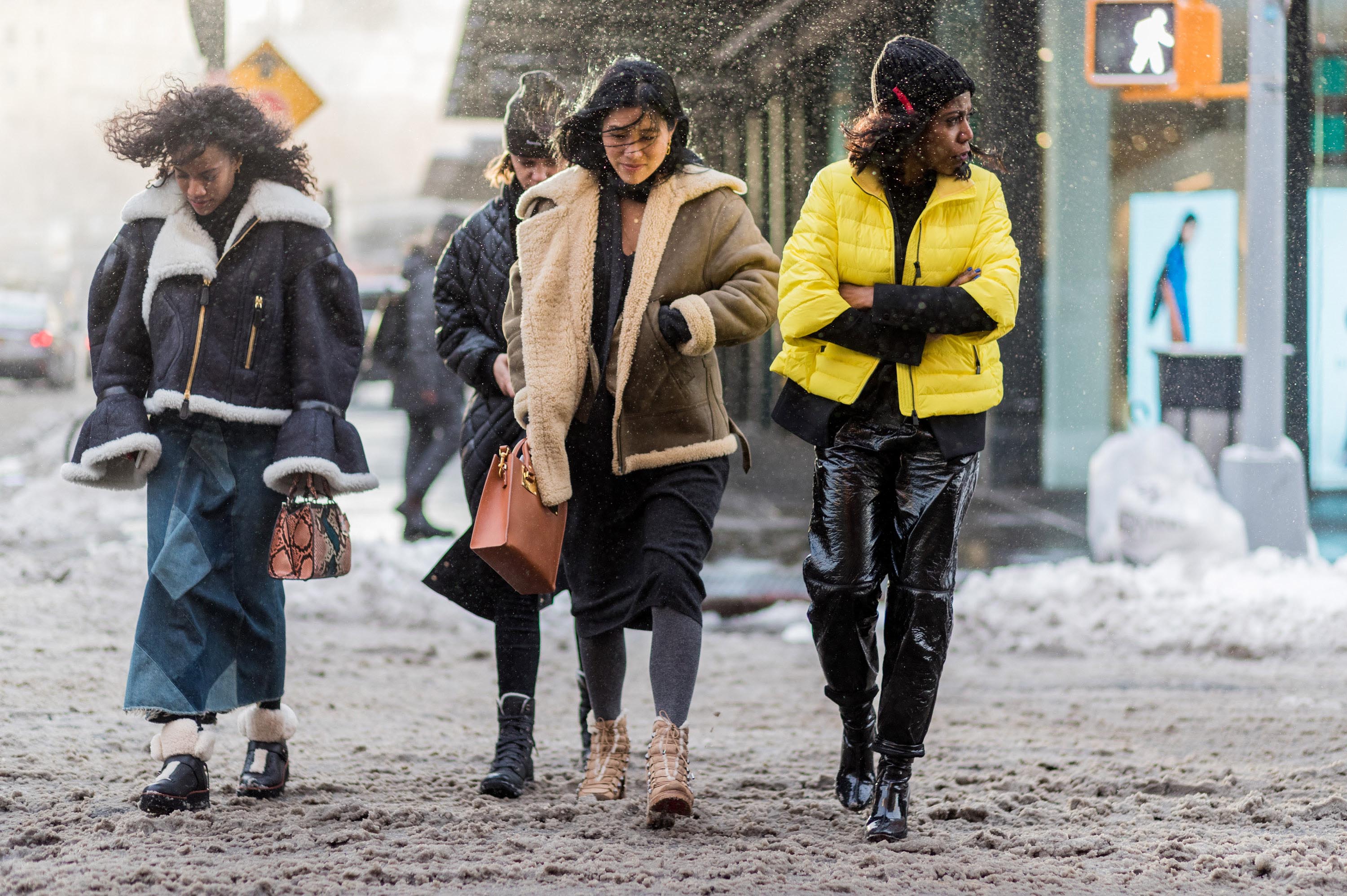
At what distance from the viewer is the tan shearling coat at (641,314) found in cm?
351

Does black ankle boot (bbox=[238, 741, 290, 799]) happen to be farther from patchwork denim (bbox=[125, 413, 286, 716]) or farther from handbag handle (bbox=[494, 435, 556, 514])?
handbag handle (bbox=[494, 435, 556, 514])

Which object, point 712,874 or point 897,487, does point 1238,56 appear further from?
point 712,874

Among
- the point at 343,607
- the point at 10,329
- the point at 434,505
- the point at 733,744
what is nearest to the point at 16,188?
the point at 10,329

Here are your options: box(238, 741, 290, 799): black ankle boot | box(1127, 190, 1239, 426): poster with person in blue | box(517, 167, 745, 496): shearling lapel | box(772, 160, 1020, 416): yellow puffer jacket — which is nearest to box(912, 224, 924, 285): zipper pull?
box(772, 160, 1020, 416): yellow puffer jacket

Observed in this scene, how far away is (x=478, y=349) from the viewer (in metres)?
4.02

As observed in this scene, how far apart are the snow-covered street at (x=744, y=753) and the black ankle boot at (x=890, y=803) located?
2.7 inches

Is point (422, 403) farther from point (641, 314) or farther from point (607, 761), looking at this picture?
point (641, 314)

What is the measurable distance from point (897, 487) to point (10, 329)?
17.9m

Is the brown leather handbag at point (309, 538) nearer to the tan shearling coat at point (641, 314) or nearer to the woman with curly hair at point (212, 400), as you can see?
the woman with curly hair at point (212, 400)

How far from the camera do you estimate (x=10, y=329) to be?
18.6m

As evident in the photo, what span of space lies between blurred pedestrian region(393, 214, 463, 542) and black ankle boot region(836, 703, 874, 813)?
4.73 meters

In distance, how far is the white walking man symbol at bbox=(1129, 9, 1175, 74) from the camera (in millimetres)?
7445

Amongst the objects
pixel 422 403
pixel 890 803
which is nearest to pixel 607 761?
pixel 890 803

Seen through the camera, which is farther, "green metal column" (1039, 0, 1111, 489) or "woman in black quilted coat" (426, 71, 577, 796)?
"green metal column" (1039, 0, 1111, 489)
